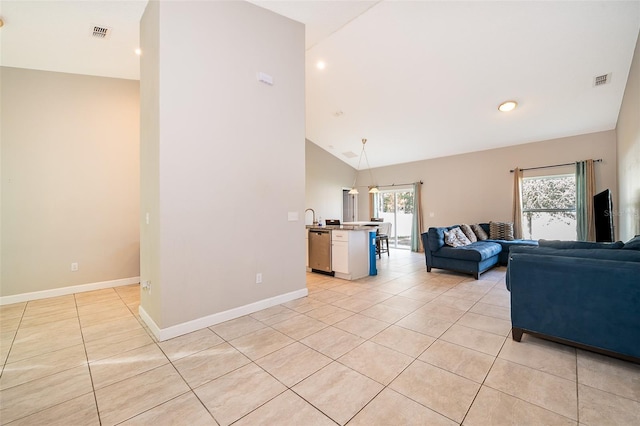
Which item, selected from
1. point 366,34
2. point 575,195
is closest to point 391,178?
point 575,195

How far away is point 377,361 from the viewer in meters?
2.01

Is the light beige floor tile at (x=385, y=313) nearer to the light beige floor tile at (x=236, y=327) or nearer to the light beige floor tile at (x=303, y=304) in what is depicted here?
the light beige floor tile at (x=303, y=304)

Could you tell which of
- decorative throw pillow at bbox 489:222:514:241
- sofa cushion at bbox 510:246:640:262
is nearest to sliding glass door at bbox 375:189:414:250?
decorative throw pillow at bbox 489:222:514:241

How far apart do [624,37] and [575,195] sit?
3491 millimetres

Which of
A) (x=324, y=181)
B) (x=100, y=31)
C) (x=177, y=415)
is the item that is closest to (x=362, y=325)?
(x=177, y=415)

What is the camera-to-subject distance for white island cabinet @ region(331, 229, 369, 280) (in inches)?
175

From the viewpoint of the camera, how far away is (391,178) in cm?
870

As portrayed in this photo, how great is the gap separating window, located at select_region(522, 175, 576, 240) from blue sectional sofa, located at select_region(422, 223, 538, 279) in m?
1.09

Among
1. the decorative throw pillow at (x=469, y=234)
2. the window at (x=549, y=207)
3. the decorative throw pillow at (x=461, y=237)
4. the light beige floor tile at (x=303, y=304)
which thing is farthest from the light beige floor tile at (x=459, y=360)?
the window at (x=549, y=207)

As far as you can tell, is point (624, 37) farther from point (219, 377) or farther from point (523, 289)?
point (219, 377)

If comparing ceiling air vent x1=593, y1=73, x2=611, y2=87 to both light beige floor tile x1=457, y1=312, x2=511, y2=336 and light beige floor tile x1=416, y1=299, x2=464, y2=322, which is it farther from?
light beige floor tile x1=416, y1=299, x2=464, y2=322

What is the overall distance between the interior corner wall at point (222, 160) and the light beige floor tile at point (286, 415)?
4.68ft

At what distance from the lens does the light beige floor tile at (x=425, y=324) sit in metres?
2.53

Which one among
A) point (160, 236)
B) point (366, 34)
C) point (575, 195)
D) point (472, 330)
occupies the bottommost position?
point (472, 330)
